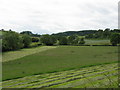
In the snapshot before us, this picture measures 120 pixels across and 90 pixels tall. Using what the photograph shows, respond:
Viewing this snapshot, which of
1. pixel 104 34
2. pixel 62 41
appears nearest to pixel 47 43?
pixel 62 41

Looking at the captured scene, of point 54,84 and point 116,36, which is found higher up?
point 116,36

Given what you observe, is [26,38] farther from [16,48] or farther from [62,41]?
[62,41]

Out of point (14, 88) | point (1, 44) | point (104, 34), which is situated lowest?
point (14, 88)

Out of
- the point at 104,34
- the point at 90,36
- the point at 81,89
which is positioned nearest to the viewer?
the point at 81,89

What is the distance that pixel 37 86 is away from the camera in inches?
677

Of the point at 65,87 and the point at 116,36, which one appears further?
the point at 116,36

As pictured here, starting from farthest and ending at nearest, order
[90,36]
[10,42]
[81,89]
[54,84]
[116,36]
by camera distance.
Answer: [90,36] < [116,36] < [10,42] < [54,84] < [81,89]

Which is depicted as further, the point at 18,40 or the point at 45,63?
the point at 18,40

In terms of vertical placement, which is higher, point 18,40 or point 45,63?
point 18,40

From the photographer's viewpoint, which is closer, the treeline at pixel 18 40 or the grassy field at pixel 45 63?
the grassy field at pixel 45 63

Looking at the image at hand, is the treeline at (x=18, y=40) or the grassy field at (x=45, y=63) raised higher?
the treeline at (x=18, y=40)

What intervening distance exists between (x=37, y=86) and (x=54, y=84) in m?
2.34

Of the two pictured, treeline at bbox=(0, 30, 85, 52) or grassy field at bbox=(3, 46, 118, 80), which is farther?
treeline at bbox=(0, 30, 85, 52)

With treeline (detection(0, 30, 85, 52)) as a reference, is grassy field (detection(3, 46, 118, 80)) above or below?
below
